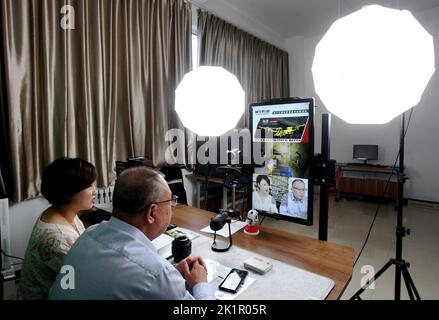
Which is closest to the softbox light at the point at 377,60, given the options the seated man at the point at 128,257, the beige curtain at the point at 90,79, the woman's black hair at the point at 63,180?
the seated man at the point at 128,257

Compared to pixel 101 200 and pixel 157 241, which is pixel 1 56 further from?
pixel 157 241

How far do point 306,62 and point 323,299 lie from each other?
5.60 meters

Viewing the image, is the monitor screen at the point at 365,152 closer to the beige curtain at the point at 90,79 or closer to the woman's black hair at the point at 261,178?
the beige curtain at the point at 90,79

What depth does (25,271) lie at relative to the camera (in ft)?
3.54

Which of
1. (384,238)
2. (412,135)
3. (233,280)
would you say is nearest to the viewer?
(233,280)

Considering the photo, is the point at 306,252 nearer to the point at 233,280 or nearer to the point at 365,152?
the point at 233,280

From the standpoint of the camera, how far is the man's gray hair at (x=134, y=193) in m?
0.85

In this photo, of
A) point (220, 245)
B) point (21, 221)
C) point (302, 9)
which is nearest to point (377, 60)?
point (220, 245)

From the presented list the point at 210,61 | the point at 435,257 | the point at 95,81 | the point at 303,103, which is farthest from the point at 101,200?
the point at 435,257

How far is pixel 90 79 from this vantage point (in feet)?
8.00

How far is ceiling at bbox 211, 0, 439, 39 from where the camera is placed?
402cm

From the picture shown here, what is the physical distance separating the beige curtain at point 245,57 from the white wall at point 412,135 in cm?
46

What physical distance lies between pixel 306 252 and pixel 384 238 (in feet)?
8.61

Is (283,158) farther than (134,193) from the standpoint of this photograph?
Yes
